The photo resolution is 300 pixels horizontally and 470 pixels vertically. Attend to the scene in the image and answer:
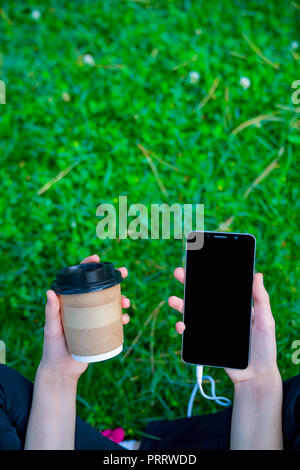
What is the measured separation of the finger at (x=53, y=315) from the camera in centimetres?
111

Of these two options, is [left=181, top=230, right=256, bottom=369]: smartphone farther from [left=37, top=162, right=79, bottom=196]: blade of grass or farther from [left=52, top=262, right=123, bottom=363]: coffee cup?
[left=37, top=162, right=79, bottom=196]: blade of grass

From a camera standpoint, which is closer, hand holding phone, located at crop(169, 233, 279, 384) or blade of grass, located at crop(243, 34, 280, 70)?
hand holding phone, located at crop(169, 233, 279, 384)

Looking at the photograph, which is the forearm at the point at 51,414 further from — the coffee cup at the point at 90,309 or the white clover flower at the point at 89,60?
the white clover flower at the point at 89,60

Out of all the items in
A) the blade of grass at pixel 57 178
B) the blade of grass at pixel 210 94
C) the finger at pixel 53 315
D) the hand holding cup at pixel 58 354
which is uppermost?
the blade of grass at pixel 210 94

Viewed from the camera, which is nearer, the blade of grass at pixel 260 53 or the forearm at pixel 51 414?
the forearm at pixel 51 414

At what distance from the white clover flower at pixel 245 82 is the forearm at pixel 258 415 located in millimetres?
1369

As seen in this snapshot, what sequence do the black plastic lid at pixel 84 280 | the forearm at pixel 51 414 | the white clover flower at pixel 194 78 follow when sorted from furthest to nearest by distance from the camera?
1. the white clover flower at pixel 194 78
2. the forearm at pixel 51 414
3. the black plastic lid at pixel 84 280

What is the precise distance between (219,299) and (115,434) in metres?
0.84

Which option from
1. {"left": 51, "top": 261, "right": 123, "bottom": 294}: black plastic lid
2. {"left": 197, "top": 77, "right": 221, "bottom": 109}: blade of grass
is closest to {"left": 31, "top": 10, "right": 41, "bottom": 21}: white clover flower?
{"left": 197, "top": 77, "right": 221, "bottom": 109}: blade of grass

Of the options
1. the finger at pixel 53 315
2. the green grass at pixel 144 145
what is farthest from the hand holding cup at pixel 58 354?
the green grass at pixel 144 145

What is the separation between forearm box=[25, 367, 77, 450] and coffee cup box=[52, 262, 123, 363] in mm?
169

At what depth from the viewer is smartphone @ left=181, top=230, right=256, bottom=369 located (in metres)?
1.27

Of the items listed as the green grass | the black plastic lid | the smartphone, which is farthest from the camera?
the green grass

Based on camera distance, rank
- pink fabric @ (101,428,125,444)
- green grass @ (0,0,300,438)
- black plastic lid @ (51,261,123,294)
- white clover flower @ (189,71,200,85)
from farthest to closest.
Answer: white clover flower @ (189,71,200,85)
green grass @ (0,0,300,438)
pink fabric @ (101,428,125,444)
black plastic lid @ (51,261,123,294)
